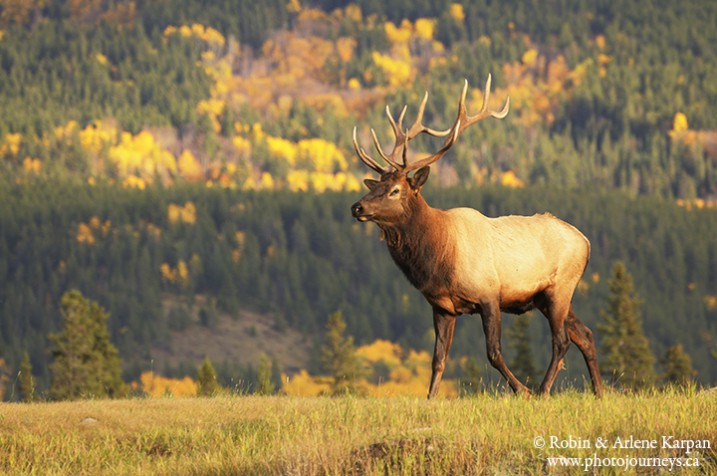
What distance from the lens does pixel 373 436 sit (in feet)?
44.1

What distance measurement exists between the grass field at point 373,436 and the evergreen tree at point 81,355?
44.2 metres

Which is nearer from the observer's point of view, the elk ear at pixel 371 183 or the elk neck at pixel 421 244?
the elk neck at pixel 421 244

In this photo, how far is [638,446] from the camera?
12.5 metres

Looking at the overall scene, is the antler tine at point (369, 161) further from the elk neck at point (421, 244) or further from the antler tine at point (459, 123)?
the elk neck at point (421, 244)

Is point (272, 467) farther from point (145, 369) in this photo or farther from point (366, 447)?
point (145, 369)

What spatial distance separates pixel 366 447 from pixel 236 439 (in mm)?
2557

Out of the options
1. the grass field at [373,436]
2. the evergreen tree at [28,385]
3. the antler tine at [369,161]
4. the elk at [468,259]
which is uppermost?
the antler tine at [369,161]

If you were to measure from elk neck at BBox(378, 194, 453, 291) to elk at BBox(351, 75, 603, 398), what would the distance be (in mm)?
12

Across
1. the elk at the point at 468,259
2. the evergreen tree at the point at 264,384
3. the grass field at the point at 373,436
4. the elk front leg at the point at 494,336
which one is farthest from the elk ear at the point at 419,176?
the evergreen tree at the point at 264,384

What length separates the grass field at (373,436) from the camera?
1230 cm

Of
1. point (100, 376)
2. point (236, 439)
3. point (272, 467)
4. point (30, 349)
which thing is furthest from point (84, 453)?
point (30, 349)

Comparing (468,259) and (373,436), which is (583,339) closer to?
(468,259)

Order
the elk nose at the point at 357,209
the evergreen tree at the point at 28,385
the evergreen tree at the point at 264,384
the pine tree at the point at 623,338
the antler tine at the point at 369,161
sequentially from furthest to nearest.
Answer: the pine tree at the point at 623,338
the evergreen tree at the point at 264,384
the evergreen tree at the point at 28,385
the antler tine at the point at 369,161
the elk nose at the point at 357,209

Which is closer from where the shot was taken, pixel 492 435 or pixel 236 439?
pixel 492 435
